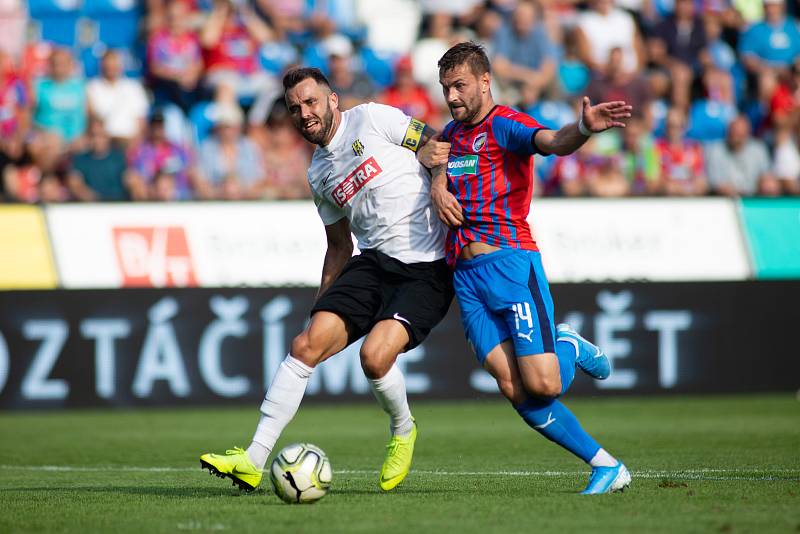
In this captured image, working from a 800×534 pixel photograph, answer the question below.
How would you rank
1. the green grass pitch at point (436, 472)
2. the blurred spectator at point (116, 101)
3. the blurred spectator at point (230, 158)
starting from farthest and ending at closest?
the blurred spectator at point (116, 101) < the blurred spectator at point (230, 158) < the green grass pitch at point (436, 472)

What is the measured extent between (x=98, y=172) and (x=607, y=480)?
28.7ft

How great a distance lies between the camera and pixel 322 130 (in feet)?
23.5

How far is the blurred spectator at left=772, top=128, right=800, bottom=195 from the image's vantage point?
1534 cm

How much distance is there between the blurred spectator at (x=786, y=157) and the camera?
15.3 metres

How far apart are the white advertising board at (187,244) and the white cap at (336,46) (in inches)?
123

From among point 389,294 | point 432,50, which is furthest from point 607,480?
point 432,50

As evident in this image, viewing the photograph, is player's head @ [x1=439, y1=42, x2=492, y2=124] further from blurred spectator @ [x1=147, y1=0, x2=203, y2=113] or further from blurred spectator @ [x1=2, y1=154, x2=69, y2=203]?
blurred spectator @ [x1=147, y1=0, x2=203, y2=113]

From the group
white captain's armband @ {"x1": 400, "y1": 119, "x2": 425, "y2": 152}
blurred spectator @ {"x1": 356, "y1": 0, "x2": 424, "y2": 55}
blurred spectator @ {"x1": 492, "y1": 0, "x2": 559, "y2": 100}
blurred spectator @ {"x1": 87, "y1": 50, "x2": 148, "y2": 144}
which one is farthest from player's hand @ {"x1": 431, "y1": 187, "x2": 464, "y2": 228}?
blurred spectator @ {"x1": 356, "y1": 0, "x2": 424, "y2": 55}

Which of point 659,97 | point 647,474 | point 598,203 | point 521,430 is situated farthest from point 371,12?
point 647,474

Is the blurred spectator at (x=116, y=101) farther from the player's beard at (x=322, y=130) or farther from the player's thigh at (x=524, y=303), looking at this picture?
the player's thigh at (x=524, y=303)

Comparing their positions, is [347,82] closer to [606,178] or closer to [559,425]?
[606,178]

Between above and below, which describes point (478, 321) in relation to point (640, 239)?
above

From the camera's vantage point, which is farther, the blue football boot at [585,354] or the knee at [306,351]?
the blue football boot at [585,354]

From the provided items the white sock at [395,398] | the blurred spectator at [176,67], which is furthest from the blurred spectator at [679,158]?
the white sock at [395,398]
